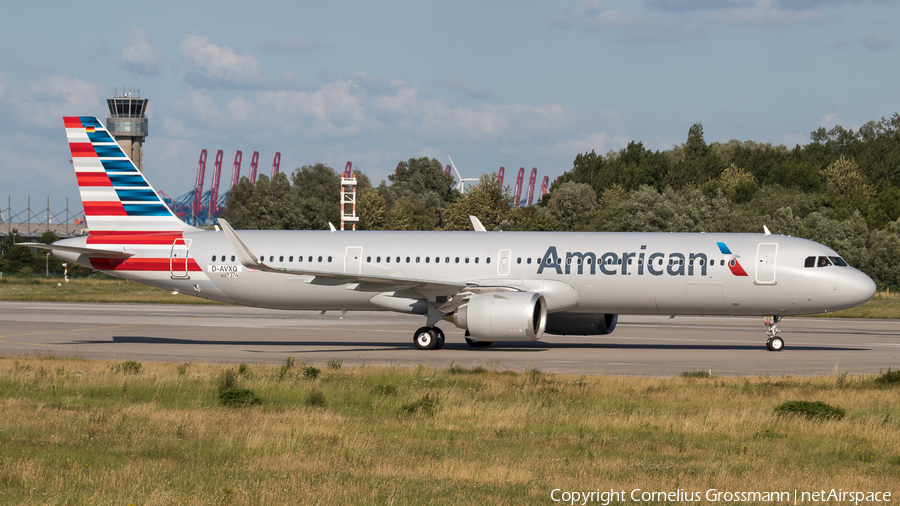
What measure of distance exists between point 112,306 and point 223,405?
40804mm

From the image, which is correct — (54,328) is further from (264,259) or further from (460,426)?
(460,426)

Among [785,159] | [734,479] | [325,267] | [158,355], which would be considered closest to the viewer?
[734,479]

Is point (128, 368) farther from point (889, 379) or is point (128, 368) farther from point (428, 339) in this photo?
point (889, 379)

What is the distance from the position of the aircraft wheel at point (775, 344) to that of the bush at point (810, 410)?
14.5 metres

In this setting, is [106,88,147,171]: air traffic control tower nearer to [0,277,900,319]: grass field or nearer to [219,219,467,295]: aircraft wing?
[0,277,900,319]: grass field

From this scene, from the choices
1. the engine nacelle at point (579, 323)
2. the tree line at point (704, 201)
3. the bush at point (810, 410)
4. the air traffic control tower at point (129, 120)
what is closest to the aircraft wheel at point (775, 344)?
the engine nacelle at point (579, 323)

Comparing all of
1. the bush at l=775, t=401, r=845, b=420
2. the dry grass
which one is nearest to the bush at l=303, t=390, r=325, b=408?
the bush at l=775, t=401, r=845, b=420

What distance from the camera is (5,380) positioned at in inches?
817

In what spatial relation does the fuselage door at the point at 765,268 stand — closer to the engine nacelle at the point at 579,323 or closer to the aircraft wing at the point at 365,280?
the engine nacelle at the point at 579,323

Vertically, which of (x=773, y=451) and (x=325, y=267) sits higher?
→ (x=325, y=267)

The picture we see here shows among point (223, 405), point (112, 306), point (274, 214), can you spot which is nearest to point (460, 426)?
point (223, 405)

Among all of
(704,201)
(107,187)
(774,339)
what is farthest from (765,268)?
(704,201)

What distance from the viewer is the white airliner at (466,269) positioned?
30094 millimetres

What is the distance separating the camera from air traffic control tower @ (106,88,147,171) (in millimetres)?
169625
